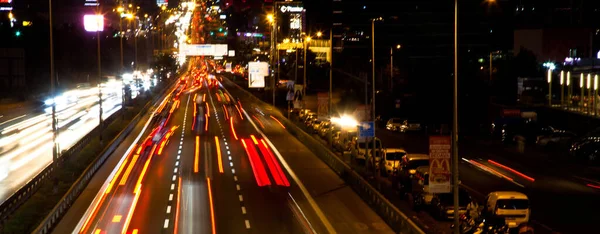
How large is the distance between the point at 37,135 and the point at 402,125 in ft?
102

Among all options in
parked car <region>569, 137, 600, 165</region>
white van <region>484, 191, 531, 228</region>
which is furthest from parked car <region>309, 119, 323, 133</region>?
white van <region>484, 191, 531, 228</region>

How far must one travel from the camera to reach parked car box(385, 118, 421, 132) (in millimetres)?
70500

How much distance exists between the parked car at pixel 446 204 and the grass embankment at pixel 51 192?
44.6 ft

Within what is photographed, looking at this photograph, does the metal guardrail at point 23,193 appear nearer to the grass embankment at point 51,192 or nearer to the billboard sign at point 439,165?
the grass embankment at point 51,192

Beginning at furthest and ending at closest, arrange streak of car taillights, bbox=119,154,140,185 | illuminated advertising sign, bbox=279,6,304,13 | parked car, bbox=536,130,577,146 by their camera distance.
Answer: illuminated advertising sign, bbox=279,6,304,13, parked car, bbox=536,130,577,146, streak of car taillights, bbox=119,154,140,185

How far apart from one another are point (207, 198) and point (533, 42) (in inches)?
3190

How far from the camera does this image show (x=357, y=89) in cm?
9850

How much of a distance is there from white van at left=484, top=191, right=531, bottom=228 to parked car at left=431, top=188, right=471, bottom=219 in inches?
47.0

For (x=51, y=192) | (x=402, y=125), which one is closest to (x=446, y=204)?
(x=51, y=192)

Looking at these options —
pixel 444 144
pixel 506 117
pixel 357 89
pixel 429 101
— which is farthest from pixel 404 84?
pixel 444 144

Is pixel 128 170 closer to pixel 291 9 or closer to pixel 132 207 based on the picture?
pixel 132 207

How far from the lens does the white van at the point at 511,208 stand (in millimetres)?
27078

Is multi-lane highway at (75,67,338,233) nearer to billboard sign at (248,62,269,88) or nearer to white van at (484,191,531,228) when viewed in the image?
white van at (484,191,531,228)

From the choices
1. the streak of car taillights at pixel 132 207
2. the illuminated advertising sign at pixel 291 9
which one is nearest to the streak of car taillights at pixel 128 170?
the streak of car taillights at pixel 132 207
